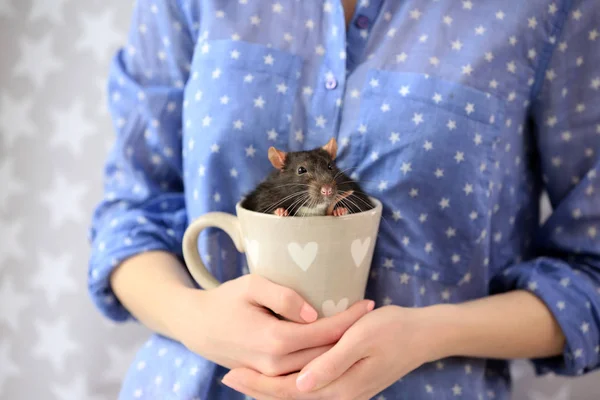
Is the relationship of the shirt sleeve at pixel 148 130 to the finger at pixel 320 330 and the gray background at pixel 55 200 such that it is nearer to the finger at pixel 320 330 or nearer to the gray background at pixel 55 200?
the finger at pixel 320 330

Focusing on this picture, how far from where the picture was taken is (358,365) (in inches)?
18.5

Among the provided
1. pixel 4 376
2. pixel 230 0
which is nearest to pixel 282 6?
pixel 230 0

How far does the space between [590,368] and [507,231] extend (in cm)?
20

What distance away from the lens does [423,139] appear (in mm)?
551

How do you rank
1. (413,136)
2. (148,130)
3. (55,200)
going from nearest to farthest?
(413,136) → (148,130) → (55,200)

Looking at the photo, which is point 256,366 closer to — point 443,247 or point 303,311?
point 303,311

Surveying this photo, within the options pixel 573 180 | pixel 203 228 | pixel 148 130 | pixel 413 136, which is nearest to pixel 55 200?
pixel 148 130

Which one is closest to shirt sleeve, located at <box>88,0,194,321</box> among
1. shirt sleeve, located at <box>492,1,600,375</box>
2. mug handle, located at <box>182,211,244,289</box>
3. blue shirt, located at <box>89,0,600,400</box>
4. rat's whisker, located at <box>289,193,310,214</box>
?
blue shirt, located at <box>89,0,600,400</box>

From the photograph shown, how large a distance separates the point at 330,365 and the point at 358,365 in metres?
0.04

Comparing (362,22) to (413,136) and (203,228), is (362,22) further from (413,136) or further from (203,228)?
(203,228)

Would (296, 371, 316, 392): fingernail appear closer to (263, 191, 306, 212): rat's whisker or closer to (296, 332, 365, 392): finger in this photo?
(296, 332, 365, 392): finger

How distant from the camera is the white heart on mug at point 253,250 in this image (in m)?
0.44

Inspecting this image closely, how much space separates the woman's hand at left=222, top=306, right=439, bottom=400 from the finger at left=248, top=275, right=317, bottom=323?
0.14 ft

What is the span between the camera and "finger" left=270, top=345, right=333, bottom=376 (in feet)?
1.50
